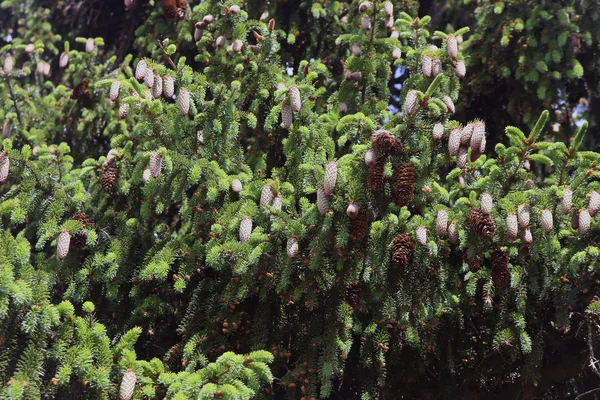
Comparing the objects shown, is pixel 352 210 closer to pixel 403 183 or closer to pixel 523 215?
pixel 403 183

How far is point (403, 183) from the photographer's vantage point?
2746 millimetres

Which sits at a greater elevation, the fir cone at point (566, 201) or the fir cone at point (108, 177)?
the fir cone at point (108, 177)

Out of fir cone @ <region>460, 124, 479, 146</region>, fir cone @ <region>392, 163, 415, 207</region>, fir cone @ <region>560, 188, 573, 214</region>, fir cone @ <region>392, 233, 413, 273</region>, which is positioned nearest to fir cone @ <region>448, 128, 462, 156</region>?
fir cone @ <region>460, 124, 479, 146</region>

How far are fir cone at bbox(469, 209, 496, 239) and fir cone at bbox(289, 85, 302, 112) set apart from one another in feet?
3.30

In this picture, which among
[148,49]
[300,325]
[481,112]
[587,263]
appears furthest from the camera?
[481,112]

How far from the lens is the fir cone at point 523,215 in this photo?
9.15ft

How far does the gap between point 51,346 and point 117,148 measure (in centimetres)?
127

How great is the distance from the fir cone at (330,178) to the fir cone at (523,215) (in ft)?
2.78

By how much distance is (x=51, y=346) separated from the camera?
283 centimetres

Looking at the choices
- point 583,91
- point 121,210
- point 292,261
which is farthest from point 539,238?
point 583,91

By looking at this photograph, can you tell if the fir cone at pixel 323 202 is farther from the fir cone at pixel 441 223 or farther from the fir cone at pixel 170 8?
the fir cone at pixel 170 8

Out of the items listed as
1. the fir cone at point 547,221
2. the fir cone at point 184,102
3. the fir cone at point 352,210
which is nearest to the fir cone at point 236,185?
the fir cone at point 184,102

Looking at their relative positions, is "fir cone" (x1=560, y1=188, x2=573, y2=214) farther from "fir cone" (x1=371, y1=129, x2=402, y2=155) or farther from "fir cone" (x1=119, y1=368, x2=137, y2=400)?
"fir cone" (x1=119, y1=368, x2=137, y2=400)

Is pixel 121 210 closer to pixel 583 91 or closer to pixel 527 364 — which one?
pixel 527 364
